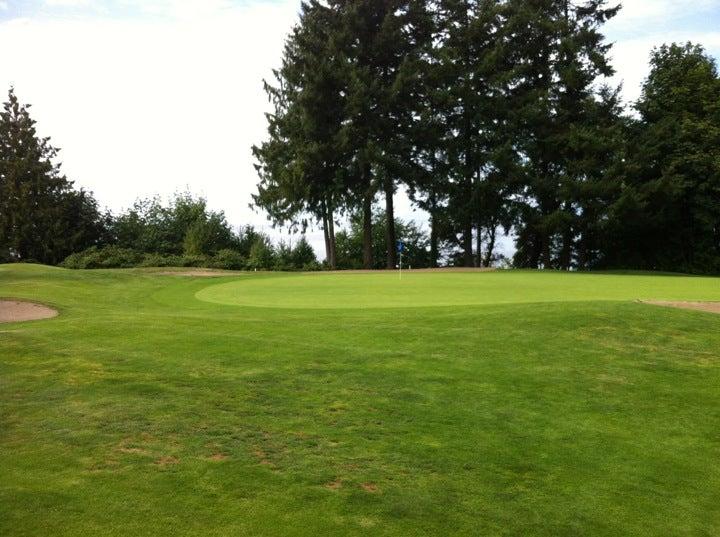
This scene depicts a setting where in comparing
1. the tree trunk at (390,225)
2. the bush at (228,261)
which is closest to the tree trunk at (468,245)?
the tree trunk at (390,225)

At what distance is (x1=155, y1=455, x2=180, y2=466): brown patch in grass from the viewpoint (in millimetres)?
4660

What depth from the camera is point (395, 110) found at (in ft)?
116

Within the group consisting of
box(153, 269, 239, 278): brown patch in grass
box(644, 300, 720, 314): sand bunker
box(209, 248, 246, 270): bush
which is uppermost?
box(209, 248, 246, 270): bush

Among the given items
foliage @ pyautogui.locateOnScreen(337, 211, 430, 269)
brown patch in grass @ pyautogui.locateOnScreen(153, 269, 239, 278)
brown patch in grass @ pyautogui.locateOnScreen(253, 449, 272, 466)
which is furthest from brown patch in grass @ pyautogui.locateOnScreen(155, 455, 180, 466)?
foliage @ pyautogui.locateOnScreen(337, 211, 430, 269)

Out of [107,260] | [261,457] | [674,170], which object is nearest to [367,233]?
[107,260]

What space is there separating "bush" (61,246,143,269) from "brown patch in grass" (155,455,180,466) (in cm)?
2713

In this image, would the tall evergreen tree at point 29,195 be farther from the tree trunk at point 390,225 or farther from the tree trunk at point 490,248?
the tree trunk at point 490,248

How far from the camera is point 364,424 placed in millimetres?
5812

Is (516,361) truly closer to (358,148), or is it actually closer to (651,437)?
(651,437)

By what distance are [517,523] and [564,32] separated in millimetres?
34802

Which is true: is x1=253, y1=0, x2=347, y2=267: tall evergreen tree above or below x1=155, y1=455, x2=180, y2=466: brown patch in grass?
above

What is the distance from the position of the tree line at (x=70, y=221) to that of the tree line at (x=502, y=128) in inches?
153

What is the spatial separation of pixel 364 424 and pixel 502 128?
102ft

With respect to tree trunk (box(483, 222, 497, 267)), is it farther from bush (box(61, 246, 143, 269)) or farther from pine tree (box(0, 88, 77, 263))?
pine tree (box(0, 88, 77, 263))
